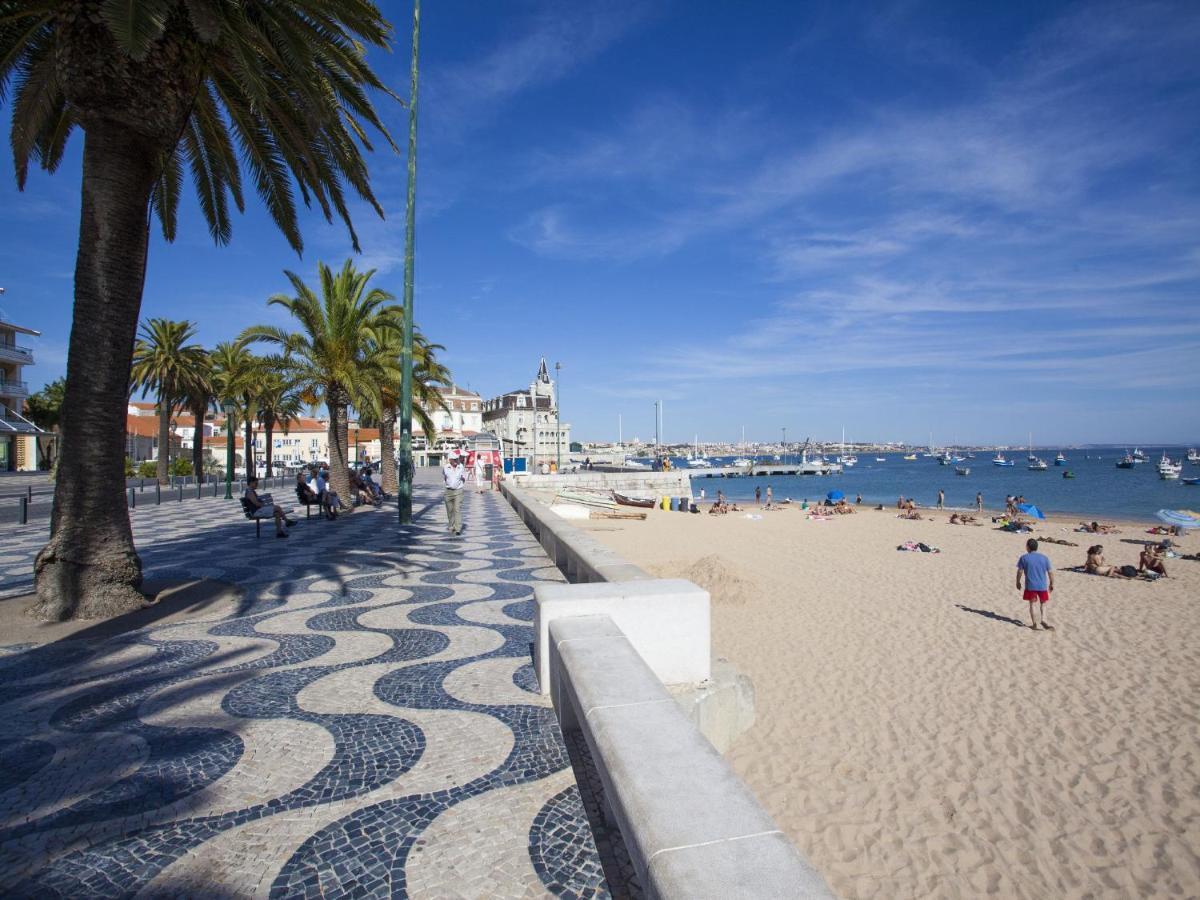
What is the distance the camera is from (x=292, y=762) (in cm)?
324

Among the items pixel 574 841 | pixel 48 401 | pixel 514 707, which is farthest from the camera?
pixel 48 401

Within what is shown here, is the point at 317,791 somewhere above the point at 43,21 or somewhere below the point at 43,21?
below

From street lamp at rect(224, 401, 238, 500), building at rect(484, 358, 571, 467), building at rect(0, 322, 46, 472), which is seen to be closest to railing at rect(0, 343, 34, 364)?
building at rect(0, 322, 46, 472)

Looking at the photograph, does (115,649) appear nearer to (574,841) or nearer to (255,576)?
(255,576)

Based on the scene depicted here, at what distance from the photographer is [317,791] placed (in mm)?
2967

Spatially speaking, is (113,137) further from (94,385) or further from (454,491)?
(454,491)

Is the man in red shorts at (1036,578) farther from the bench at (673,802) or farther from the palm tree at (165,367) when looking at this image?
the palm tree at (165,367)

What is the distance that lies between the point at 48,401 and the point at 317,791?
2505 inches

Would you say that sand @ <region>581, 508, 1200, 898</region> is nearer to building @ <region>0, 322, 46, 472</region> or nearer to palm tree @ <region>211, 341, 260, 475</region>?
palm tree @ <region>211, 341, 260, 475</region>

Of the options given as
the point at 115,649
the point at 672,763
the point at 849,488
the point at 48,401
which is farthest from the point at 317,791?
the point at 849,488

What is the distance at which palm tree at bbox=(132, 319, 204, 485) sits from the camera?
31891 millimetres

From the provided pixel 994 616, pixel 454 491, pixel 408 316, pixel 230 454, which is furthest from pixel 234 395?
pixel 994 616

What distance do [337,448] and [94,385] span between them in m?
12.3

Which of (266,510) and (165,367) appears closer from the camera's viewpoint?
(266,510)
